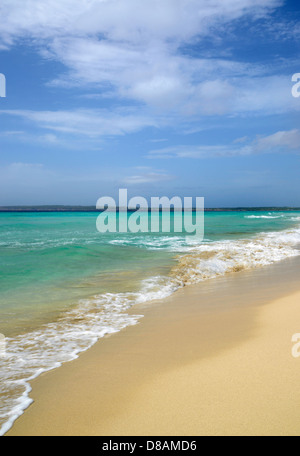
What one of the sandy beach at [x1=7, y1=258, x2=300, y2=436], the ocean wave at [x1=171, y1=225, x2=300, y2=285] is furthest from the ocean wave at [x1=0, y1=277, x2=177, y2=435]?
the ocean wave at [x1=171, y1=225, x2=300, y2=285]

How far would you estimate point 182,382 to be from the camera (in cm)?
285

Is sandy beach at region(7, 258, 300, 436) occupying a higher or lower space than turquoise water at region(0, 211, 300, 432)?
higher

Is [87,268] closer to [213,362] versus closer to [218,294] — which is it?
[218,294]

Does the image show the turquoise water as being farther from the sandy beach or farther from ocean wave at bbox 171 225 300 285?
the sandy beach

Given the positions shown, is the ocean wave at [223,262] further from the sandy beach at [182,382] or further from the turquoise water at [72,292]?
the sandy beach at [182,382]

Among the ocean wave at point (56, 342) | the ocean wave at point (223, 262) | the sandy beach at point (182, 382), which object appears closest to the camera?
the sandy beach at point (182, 382)

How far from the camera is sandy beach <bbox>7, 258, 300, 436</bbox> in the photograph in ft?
7.48

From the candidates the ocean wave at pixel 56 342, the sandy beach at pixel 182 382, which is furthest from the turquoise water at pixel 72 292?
the sandy beach at pixel 182 382

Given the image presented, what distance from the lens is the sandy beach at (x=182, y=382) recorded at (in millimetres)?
2279

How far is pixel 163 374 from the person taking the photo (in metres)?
3.06

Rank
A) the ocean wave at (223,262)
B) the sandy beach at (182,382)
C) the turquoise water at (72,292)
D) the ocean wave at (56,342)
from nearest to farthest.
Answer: the sandy beach at (182,382) < the ocean wave at (56,342) < the turquoise water at (72,292) < the ocean wave at (223,262)

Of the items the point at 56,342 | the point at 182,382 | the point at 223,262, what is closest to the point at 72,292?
the point at 56,342

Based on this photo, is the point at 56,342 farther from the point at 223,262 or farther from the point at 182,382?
the point at 223,262

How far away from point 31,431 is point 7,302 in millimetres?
4680
